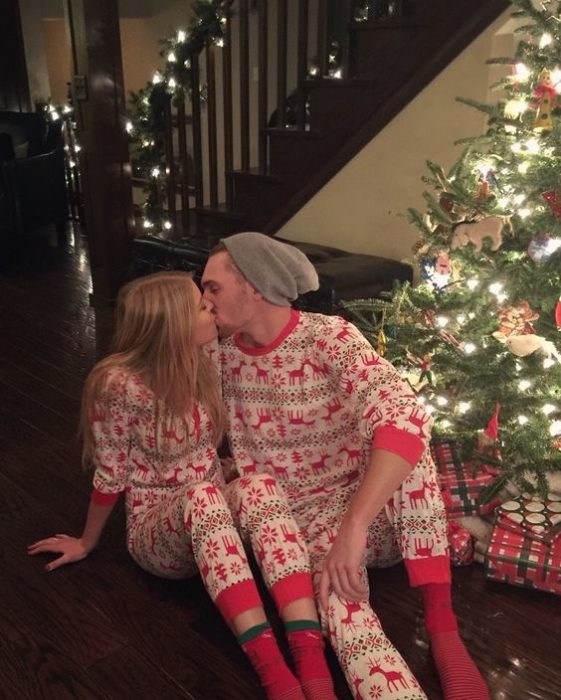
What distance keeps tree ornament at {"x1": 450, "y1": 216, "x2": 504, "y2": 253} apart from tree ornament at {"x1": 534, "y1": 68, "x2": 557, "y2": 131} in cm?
26

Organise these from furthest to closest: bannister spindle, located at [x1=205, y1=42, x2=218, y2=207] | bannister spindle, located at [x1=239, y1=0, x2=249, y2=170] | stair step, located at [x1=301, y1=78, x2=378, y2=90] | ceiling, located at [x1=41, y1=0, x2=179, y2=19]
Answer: ceiling, located at [x1=41, y1=0, x2=179, y2=19]
bannister spindle, located at [x1=205, y1=42, x2=218, y2=207]
bannister spindle, located at [x1=239, y1=0, x2=249, y2=170]
stair step, located at [x1=301, y1=78, x2=378, y2=90]

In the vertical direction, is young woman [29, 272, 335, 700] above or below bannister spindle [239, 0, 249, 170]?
→ below

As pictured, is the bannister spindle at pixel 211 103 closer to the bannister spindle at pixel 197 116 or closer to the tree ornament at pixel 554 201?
the bannister spindle at pixel 197 116

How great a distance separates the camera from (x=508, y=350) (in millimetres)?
1891

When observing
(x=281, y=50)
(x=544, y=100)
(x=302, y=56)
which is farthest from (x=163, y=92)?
(x=544, y=100)

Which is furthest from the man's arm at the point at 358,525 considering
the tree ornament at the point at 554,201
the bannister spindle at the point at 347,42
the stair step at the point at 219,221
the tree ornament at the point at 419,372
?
the stair step at the point at 219,221

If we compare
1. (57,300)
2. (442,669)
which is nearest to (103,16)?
(57,300)

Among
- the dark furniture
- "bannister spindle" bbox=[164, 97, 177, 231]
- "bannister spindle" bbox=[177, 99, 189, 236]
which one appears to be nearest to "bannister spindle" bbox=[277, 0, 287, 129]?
"bannister spindle" bbox=[177, 99, 189, 236]

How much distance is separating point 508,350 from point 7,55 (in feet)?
20.6

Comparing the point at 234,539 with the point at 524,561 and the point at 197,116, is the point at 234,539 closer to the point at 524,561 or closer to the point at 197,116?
the point at 524,561

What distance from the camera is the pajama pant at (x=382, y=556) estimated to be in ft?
4.21

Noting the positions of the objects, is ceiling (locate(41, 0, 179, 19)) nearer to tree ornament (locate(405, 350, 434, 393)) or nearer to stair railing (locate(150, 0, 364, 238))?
stair railing (locate(150, 0, 364, 238))

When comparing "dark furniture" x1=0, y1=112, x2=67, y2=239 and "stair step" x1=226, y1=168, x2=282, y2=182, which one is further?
"dark furniture" x1=0, y1=112, x2=67, y2=239

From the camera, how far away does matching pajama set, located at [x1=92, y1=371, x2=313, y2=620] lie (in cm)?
140
